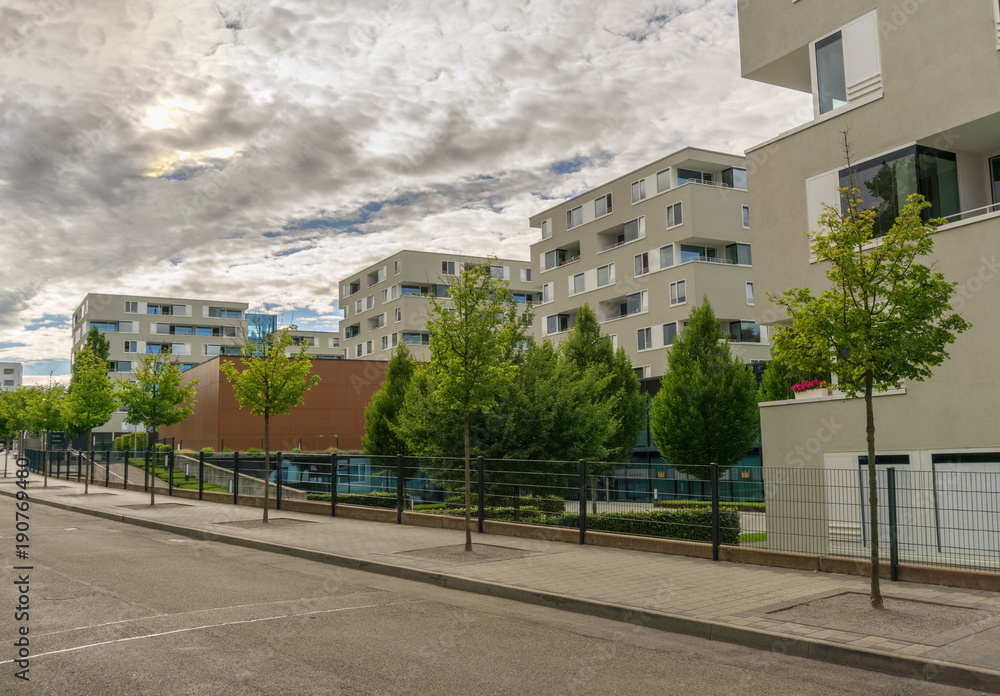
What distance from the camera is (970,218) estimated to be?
1425 centimetres

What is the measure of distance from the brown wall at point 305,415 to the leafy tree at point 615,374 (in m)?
21.4

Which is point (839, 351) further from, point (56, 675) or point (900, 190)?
point (56, 675)

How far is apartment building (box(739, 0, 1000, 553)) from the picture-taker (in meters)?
13.7

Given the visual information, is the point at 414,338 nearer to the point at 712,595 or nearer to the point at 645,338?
the point at 645,338

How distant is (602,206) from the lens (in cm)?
5372

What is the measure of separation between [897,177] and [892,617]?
936 centimetres

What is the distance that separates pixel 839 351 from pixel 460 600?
5.65m

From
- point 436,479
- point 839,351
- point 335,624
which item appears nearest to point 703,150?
point 436,479

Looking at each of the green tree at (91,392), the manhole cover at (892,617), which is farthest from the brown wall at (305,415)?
the manhole cover at (892,617)

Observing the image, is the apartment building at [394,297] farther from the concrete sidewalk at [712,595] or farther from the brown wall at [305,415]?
the concrete sidewalk at [712,595]

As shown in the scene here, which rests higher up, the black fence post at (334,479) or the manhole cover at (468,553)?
the black fence post at (334,479)

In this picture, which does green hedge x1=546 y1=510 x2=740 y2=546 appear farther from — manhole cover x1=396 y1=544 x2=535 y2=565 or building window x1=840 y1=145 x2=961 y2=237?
building window x1=840 y1=145 x2=961 y2=237

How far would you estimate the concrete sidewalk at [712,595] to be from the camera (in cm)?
760

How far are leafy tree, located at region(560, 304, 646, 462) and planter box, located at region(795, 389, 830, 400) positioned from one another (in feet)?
43.7
